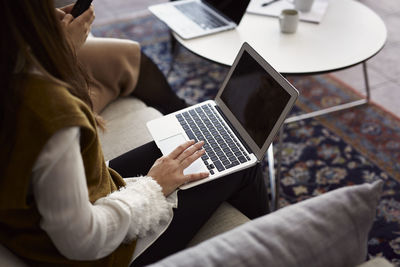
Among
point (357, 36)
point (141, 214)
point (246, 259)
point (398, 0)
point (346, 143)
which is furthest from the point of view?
point (398, 0)

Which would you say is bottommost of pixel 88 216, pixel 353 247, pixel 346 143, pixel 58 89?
pixel 346 143

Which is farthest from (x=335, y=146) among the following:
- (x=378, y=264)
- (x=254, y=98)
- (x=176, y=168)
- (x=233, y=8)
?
(x=378, y=264)

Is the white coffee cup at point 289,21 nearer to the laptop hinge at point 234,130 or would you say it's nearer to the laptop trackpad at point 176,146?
the laptop hinge at point 234,130

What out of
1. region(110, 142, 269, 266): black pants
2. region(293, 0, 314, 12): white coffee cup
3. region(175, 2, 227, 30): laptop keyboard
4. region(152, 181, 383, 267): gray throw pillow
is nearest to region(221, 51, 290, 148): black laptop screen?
region(110, 142, 269, 266): black pants

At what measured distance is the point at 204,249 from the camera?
683mm

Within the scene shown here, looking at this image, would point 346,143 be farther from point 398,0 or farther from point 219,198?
point 398,0

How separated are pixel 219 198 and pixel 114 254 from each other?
1.05 feet

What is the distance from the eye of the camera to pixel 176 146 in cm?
121

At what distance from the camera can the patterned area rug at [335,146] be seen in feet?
5.41

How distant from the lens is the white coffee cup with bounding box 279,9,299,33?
1619 mm

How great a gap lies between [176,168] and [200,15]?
3.20 feet

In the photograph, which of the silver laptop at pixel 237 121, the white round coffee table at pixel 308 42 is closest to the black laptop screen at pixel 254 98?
the silver laptop at pixel 237 121

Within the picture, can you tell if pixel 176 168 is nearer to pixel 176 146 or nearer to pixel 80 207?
pixel 176 146

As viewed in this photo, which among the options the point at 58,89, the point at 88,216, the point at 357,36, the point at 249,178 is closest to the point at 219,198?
the point at 249,178
